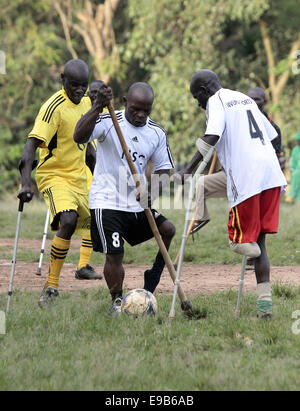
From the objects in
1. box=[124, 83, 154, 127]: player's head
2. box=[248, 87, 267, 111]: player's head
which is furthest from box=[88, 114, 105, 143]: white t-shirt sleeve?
box=[248, 87, 267, 111]: player's head

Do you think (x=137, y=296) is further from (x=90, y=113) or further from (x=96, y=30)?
(x=96, y=30)

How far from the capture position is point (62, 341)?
5.20 meters

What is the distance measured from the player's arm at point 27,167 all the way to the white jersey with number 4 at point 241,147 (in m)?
1.71

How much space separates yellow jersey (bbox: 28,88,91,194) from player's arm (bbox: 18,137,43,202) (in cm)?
18

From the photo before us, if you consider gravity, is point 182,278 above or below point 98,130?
below

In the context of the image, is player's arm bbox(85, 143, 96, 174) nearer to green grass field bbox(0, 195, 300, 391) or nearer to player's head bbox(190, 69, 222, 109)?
green grass field bbox(0, 195, 300, 391)

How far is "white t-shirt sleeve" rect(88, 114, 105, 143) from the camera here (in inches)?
235

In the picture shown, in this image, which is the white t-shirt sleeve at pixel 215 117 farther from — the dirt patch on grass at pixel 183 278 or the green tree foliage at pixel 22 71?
the green tree foliage at pixel 22 71

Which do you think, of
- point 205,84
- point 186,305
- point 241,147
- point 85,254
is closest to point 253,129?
point 241,147

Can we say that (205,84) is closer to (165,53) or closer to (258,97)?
(258,97)

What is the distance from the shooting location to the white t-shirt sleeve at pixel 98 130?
5965 mm

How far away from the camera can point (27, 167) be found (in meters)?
6.50

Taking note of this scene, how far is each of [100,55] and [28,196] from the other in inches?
762

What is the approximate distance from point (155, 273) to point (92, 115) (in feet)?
5.61
